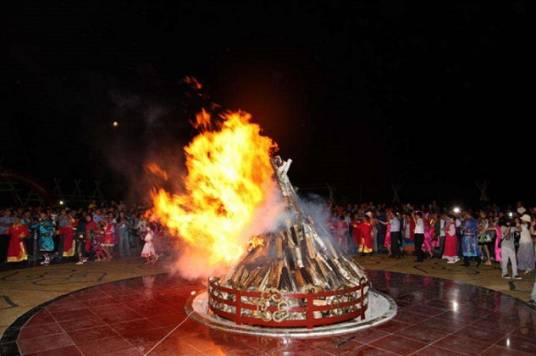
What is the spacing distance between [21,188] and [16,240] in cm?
1619

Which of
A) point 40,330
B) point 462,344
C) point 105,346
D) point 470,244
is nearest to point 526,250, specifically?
point 470,244

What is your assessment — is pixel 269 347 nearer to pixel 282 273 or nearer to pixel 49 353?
pixel 282 273

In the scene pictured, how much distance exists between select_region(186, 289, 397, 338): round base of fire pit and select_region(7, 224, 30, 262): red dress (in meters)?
9.76

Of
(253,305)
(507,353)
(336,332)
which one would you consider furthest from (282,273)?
(507,353)

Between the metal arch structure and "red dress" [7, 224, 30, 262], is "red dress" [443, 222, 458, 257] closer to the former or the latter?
"red dress" [7, 224, 30, 262]

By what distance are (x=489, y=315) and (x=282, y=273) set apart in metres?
4.49

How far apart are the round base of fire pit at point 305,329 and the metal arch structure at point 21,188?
22.6m

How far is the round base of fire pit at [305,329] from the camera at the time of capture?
7.56 metres

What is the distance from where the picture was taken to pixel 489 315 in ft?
28.3

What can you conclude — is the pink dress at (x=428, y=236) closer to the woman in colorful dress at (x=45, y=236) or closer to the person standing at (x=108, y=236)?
the person standing at (x=108, y=236)

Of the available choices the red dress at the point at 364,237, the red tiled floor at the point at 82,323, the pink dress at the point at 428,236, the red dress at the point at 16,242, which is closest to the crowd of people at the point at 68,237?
the red dress at the point at 16,242

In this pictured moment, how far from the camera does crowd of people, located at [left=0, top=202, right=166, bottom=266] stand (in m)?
16.0

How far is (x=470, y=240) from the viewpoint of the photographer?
15.1m

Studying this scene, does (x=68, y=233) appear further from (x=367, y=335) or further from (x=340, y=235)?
(x=367, y=335)
